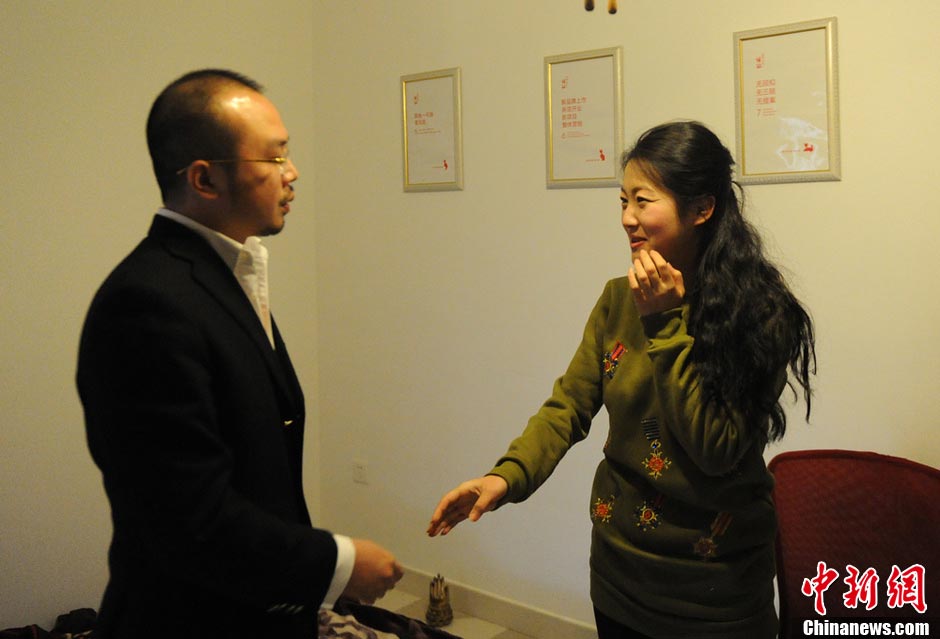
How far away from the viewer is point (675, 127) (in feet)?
5.65

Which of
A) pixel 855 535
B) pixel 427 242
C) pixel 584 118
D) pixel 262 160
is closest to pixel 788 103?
pixel 584 118

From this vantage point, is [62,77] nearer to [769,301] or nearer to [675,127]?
[675,127]

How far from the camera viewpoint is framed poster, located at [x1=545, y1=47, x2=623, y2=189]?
3.07 metres

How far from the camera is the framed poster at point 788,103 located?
263cm

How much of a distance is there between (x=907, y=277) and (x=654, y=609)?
146 centimetres

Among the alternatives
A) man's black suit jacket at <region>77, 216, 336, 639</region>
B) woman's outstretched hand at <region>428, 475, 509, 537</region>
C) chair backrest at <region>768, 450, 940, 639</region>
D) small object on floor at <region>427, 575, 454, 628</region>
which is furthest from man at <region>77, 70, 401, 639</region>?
small object on floor at <region>427, 575, 454, 628</region>

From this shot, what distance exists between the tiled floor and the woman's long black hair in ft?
6.74

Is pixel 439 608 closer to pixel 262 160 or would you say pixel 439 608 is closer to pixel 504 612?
pixel 504 612

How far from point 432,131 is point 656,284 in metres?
2.14

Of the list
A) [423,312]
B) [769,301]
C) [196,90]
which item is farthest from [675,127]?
[423,312]

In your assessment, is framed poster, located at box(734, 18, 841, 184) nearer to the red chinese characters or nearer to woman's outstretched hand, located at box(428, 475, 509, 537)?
the red chinese characters

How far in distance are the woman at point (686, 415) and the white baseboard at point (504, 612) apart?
→ 1.64 metres

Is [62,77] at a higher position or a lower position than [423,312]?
higher

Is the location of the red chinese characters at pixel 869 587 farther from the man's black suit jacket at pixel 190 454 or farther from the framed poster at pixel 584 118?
the framed poster at pixel 584 118
